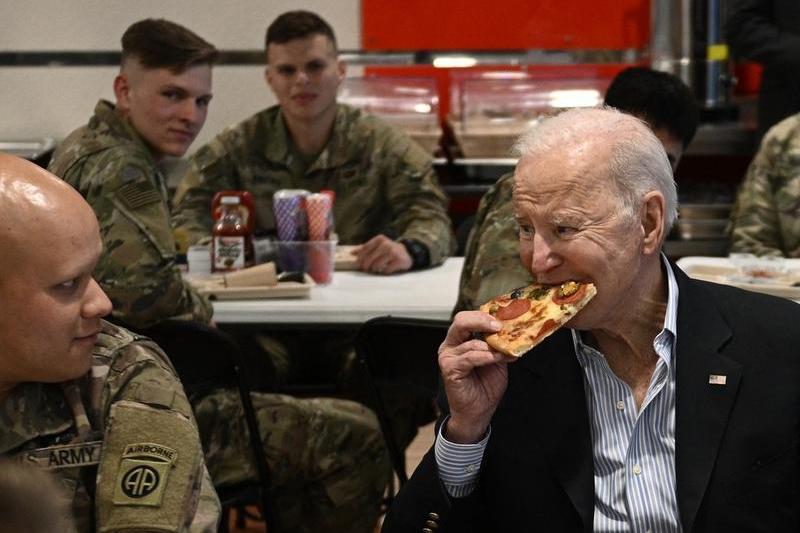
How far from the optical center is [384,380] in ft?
12.1

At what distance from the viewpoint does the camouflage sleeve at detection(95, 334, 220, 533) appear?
1.90 meters

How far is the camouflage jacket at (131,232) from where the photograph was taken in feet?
11.8

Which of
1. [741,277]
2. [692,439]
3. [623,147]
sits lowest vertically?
[741,277]

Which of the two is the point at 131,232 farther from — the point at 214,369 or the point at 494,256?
the point at 494,256

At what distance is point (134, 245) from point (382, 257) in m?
1.15

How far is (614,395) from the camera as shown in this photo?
91.0 inches

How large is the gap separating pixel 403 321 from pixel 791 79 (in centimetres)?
355

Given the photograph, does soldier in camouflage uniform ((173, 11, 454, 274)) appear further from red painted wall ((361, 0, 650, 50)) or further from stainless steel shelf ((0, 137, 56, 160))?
stainless steel shelf ((0, 137, 56, 160))

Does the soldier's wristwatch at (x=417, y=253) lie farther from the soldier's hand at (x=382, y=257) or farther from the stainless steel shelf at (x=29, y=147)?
the stainless steel shelf at (x=29, y=147)

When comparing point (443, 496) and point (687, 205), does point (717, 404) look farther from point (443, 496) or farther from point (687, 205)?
point (687, 205)

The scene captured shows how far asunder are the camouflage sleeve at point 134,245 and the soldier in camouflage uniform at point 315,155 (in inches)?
60.6

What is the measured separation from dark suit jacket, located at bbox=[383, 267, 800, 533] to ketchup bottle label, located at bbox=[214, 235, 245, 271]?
208 cm

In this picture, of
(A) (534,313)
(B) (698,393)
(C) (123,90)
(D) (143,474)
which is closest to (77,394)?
(D) (143,474)

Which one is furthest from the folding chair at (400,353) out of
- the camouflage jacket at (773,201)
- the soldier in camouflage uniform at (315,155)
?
the camouflage jacket at (773,201)
